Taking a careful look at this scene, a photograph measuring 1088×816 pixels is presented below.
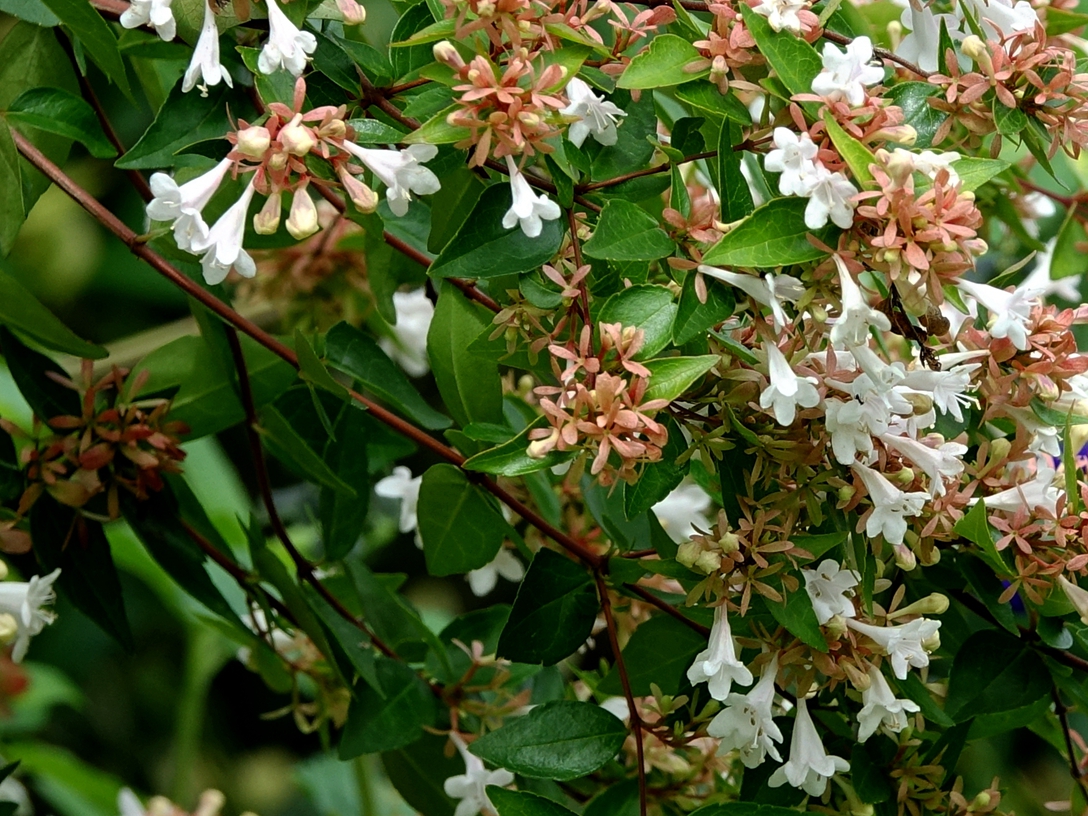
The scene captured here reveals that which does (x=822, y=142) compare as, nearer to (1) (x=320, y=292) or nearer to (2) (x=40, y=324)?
(2) (x=40, y=324)

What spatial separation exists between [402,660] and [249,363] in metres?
0.20

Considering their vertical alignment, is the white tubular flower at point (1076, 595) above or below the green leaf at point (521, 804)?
above

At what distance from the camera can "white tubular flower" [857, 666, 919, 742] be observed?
530 mm

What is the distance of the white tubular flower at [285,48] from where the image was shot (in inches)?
19.5

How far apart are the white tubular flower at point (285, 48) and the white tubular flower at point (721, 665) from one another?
0.94 ft

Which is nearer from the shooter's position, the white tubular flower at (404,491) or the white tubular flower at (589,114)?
the white tubular flower at (589,114)

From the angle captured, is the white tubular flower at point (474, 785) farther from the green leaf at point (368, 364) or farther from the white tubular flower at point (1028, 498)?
the white tubular flower at point (1028, 498)

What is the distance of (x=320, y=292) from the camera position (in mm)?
958

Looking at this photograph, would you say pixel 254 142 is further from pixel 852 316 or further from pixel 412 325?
pixel 412 325

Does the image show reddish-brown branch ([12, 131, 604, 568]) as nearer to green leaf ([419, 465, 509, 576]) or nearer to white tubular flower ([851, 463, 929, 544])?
green leaf ([419, 465, 509, 576])

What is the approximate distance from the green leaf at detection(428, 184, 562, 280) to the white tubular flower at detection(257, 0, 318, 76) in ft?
0.30

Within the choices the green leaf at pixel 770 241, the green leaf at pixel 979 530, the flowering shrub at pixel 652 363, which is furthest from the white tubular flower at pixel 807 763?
the green leaf at pixel 770 241

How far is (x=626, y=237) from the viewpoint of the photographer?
498 millimetres

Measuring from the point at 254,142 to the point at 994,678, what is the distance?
0.43m
